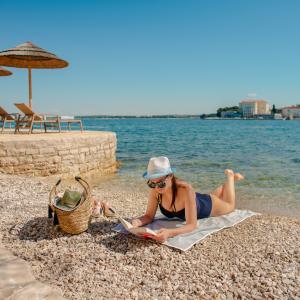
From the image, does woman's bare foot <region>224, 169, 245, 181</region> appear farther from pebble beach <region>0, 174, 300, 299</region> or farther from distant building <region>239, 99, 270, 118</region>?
→ distant building <region>239, 99, 270, 118</region>

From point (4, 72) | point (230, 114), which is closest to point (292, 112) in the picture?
point (230, 114)

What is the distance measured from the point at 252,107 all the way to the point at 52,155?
140 m

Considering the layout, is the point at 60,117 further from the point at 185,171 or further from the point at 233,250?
the point at 233,250

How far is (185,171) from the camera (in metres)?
11.3

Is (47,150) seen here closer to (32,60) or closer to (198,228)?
(32,60)

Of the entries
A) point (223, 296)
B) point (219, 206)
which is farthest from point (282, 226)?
point (223, 296)

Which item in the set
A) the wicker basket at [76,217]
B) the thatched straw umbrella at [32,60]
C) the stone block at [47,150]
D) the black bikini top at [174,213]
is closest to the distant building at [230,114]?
the thatched straw umbrella at [32,60]

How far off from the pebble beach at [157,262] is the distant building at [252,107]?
138295 millimetres

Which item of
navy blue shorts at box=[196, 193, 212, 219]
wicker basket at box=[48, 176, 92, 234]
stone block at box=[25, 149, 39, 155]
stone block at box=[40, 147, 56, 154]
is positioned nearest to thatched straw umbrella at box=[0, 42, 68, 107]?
stone block at box=[40, 147, 56, 154]

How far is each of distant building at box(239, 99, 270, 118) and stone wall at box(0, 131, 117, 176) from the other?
133 metres

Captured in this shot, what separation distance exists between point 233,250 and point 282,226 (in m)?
1.21

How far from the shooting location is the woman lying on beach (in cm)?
347

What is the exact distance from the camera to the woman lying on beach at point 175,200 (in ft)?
11.4

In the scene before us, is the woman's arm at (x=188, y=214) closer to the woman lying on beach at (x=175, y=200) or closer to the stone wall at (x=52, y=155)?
the woman lying on beach at (x=175, y=200)
